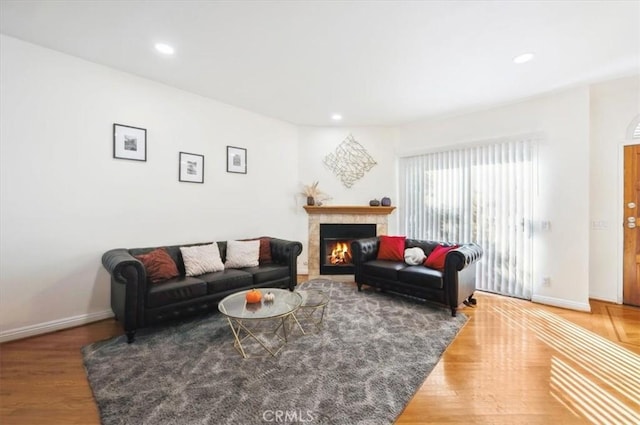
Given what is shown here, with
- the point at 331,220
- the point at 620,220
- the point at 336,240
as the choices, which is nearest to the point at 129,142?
the point at 331,220

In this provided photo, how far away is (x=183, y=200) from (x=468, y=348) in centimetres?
368

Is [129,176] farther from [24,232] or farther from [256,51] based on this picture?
[256,51]

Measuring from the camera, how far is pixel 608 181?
355cm

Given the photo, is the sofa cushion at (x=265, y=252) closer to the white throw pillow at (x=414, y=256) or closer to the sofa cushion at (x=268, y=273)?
the sofa cushion at (x=268, y=273)

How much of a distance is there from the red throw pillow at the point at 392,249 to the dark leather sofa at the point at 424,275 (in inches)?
4.0

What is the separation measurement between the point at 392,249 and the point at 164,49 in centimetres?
366

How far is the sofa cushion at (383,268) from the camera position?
3625 millimetres

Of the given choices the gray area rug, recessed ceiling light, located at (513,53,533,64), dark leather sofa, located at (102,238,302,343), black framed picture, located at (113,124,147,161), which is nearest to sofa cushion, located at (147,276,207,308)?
dark leather sofa, located at (102,238,302,343)

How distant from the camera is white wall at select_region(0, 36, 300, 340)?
2578mm

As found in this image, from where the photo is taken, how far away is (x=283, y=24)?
2275mm

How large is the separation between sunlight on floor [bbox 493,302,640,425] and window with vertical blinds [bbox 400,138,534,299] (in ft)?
3.33

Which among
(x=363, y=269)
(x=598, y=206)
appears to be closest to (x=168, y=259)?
(x=363, y=269)

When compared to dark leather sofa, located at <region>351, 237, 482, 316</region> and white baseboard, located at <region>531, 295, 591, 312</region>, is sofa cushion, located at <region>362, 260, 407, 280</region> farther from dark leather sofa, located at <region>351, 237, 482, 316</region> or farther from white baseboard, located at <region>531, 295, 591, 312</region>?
white baseboard, located at <region>531, 295, 591, 312</region>

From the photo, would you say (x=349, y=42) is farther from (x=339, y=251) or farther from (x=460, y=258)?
(x=339, y=251)
